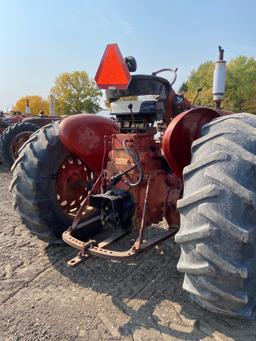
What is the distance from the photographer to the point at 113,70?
2568mm

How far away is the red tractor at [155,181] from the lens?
1.72 metres

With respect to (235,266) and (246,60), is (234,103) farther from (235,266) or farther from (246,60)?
(235,266)

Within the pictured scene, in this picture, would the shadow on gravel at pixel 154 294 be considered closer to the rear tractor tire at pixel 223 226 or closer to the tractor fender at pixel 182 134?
the rear tractor tire at pixel 223 226

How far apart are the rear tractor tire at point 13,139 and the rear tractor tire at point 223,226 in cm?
714

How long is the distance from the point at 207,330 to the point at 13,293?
4.92ft

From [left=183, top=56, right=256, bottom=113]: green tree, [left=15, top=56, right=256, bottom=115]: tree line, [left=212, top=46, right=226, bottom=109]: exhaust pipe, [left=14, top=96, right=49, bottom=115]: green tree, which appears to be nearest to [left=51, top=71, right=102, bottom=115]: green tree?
[left=15, top=56, right=256, bottom=115]: tree line

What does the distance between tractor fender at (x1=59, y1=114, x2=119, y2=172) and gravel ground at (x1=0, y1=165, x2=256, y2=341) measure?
0.96m

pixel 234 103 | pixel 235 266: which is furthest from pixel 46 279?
pixel 234 103

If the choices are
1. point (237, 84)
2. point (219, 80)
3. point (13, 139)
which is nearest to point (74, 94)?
point (237, 84)

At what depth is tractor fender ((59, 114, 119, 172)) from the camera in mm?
3053

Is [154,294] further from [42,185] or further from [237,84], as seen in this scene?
[237,84]

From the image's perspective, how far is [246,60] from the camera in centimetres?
4741

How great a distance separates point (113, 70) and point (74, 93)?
5039 centimetres

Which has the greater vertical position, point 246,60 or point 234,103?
point 246,60
